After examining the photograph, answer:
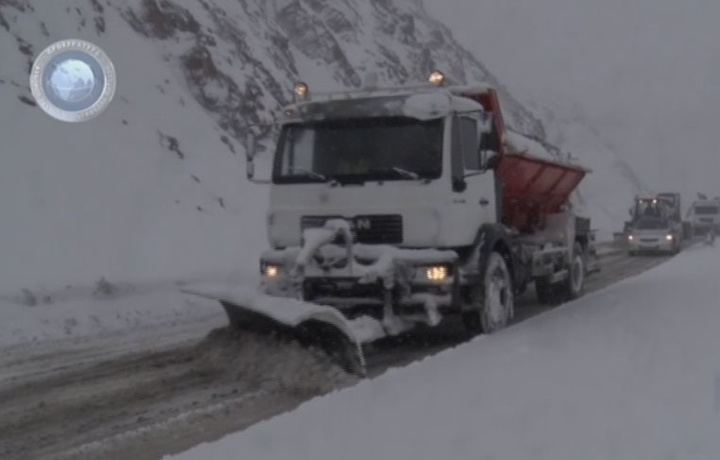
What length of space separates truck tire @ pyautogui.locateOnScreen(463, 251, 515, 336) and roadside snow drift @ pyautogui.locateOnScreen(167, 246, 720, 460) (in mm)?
1170

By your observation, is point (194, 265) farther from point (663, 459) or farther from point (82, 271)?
point (663, 459)

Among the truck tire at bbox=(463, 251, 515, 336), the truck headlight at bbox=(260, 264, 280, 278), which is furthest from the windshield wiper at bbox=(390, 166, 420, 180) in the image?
the truck headlight at bbox=(260, 264, 280, 278)

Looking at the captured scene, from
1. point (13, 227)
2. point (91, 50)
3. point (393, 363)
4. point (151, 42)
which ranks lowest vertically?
point (393, 363)

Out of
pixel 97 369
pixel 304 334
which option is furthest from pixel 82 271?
pixel 304 334

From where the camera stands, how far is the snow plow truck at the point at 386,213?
37.0ft

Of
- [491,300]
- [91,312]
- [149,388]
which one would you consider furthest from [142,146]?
[149,388]

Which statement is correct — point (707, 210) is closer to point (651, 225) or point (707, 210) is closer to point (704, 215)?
point (704, 215)

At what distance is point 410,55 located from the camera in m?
57.2

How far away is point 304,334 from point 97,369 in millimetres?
2283

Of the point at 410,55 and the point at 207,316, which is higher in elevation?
the point at 410,55

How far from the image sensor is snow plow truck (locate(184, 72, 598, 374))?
11.3 meters

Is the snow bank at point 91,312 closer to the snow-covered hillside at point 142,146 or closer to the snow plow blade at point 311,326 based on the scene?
the snow-covered hillside at point 142,146

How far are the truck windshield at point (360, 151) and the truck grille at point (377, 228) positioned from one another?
0.46m

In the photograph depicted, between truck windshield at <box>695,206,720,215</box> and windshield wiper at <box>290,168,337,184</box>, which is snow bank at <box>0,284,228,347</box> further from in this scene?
truck windshield at <box>695,206,720,215</box>
